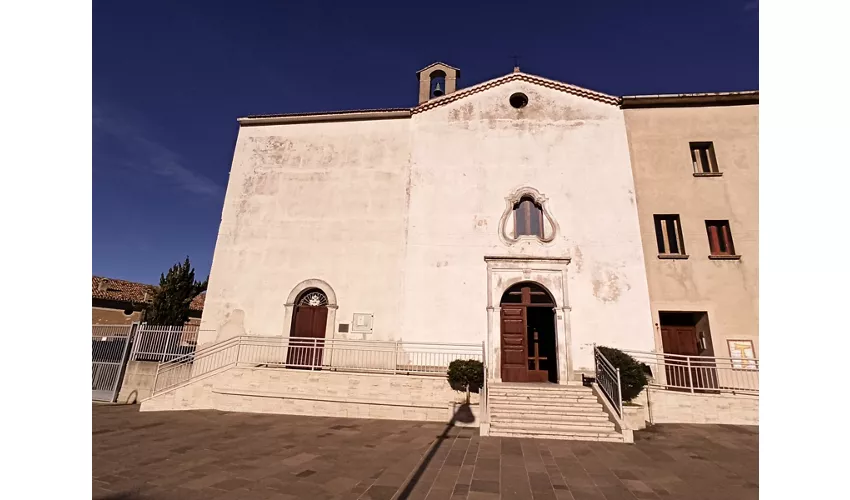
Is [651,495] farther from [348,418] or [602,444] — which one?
[348,418]

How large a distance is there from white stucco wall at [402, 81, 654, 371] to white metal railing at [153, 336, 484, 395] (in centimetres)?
52

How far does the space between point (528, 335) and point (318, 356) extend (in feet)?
23.1

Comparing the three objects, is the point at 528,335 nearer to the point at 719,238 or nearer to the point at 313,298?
the point at 719,238

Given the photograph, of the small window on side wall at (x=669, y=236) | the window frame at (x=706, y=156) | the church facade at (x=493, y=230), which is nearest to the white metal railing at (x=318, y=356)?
the church facade at (x=493, y=230)

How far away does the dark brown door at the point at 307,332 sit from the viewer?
12445mm

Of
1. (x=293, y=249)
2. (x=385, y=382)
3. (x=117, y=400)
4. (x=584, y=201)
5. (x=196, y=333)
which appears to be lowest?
(x=117, y=400)

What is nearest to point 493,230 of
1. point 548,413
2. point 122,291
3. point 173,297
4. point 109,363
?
point 548,413

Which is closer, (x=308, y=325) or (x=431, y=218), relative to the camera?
(x=308, y=325)

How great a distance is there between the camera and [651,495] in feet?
15.6

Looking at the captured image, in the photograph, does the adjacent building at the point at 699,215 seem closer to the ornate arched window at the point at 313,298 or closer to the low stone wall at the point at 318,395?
the low stone wall at the point at 318,395

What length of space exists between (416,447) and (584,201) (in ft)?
32.5

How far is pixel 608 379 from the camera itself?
9.64 metres

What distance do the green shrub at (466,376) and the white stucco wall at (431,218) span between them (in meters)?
1.95

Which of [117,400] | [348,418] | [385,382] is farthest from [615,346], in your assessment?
[117,400]
